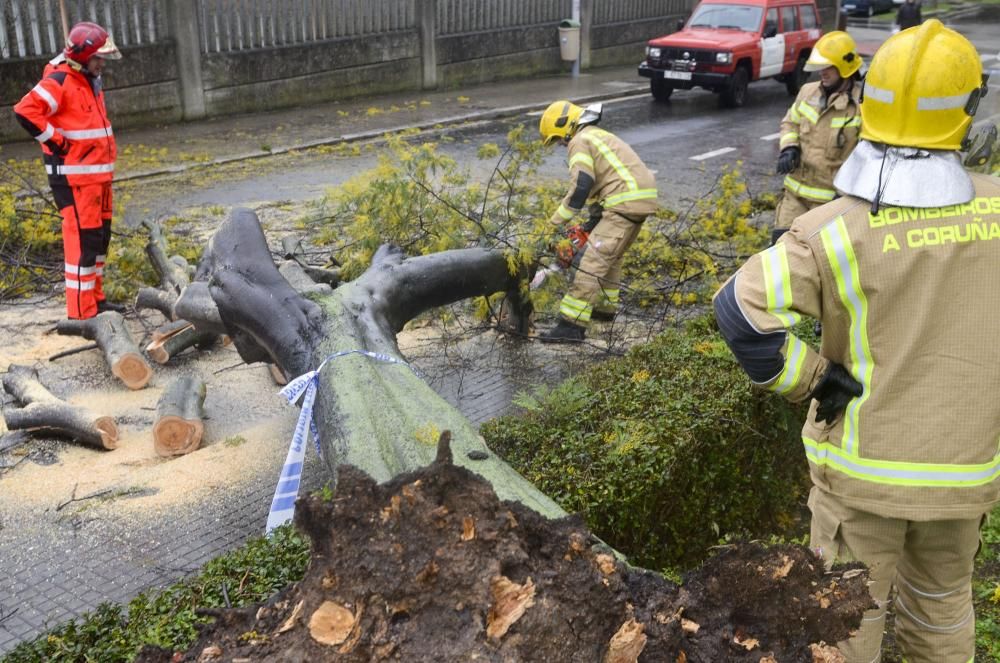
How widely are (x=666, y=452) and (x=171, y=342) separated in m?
3.43

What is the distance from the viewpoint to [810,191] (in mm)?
7078

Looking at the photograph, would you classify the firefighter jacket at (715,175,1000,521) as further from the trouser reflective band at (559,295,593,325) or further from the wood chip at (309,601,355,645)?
the trouser reflective band at (559,295,593,325)

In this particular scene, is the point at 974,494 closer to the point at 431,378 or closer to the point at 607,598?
the point at 607,598

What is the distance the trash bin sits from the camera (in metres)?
19.6

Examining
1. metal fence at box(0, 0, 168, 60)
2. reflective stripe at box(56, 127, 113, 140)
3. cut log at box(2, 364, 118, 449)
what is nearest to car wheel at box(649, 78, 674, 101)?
metal fence at box(0, 0, 168, 60)

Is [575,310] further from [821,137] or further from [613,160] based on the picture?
[821,137]

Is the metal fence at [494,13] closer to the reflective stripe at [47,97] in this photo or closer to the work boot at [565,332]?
the reflective stripe at [47,97]

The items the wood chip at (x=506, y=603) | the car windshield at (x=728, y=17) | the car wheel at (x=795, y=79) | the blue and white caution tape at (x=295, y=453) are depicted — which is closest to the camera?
the wood chip at (x=506, y=603)

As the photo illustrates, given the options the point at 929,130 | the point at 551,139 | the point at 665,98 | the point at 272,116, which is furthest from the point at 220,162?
the point at 929,130

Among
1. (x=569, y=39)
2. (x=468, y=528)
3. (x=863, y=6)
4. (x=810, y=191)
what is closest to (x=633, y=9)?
(x=569, y=39)

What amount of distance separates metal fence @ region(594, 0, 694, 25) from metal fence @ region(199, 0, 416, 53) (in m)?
5.79

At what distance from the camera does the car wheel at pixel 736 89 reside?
1684cm

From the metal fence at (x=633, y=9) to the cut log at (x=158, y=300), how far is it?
1691cm

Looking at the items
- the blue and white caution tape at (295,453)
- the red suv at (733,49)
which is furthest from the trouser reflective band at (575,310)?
the red suv at (733,49)
